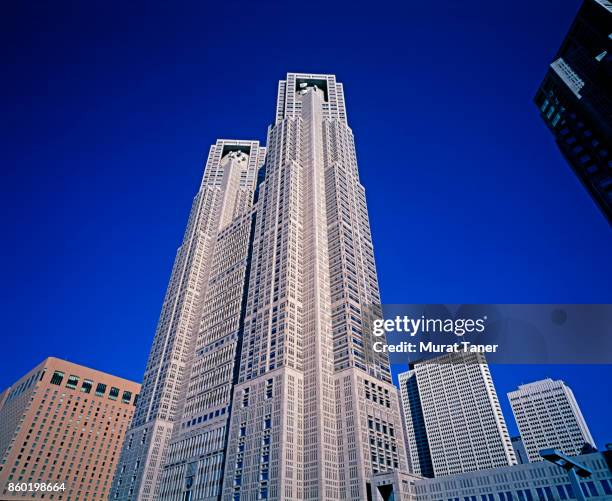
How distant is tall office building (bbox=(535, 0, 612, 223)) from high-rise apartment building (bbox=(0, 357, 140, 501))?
217m

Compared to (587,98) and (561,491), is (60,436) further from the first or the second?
(587,98)

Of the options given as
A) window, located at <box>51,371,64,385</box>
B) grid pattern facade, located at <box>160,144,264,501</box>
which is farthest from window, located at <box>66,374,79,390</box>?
grid pattern facade, located at <box>160,144,264,501</box>

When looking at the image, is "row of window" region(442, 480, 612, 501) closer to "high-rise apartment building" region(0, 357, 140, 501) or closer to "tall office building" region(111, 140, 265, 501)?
"tall office building" region(111, 140, 265, 501)

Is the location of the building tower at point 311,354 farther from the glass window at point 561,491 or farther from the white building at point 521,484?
the glass window at point 561,491

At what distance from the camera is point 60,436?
177000 millimetres

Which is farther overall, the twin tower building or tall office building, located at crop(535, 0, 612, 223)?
tall office building, located at crop(535, 0, 612, 223)

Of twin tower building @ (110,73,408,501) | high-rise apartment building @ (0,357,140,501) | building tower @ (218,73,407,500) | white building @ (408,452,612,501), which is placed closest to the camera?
white building @ (408,452,612,501)

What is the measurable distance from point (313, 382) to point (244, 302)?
4828 centimetres

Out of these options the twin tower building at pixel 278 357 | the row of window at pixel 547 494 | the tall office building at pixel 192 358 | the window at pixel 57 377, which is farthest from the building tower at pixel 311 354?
the window at pixel 57 377

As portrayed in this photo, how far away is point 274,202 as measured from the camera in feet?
515

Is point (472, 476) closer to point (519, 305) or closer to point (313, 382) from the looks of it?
point (313, 382)

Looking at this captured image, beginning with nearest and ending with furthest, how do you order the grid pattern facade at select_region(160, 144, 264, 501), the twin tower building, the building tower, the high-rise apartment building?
the building tower < the twin tower building < the grid pattern facade at select_region(160, 144, 264, 501) < the high-rise apartment building

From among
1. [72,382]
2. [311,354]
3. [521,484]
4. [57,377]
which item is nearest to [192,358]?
[311,354]

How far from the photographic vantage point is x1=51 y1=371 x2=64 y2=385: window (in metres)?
187
